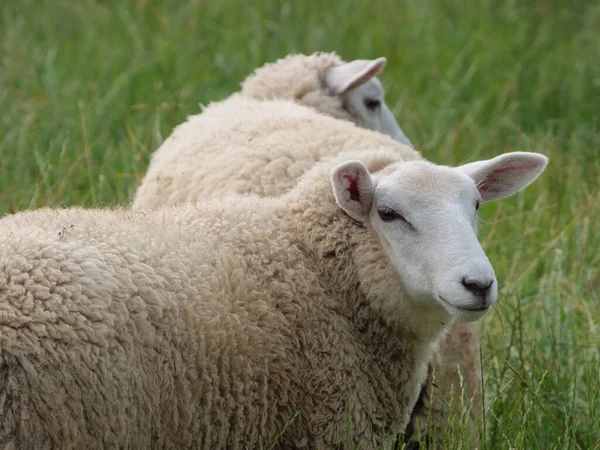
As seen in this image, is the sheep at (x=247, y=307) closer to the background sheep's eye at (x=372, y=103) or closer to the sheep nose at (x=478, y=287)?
the sheep nose at (x=478, y=287)

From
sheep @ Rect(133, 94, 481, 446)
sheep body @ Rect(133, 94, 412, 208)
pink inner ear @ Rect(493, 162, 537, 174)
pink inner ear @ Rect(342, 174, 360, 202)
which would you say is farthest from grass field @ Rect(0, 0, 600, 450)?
pink inner ear @ Rect(342, 174, 360, 202)

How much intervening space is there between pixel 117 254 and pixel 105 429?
18.8 inches

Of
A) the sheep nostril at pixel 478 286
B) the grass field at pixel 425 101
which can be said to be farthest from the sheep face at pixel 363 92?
the sheep nostril at pixel 478 286

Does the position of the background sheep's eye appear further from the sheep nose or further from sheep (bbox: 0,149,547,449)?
the sheep nose

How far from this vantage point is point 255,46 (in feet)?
24.3

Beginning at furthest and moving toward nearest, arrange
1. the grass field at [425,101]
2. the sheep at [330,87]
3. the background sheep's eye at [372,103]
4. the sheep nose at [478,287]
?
1. the background sheep's eye at [372,103]
2. the sheep at [330,87]
3. the grass field at [425,101]
4. the sheep nose at [478,287]

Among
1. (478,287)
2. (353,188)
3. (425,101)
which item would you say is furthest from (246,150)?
(425,101)

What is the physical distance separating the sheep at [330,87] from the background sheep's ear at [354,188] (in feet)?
5.47

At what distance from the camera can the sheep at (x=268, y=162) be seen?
383 centimetres

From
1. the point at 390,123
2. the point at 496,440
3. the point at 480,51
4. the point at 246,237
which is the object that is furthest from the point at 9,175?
the point at 480,51

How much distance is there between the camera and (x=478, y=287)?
288 cm

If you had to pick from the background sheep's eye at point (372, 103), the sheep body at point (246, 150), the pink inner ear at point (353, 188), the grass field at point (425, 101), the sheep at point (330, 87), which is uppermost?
the pink inner ear at point (353, 188)

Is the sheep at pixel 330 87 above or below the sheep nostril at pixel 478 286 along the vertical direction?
below

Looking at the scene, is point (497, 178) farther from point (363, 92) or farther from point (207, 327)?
point (363, 92)
